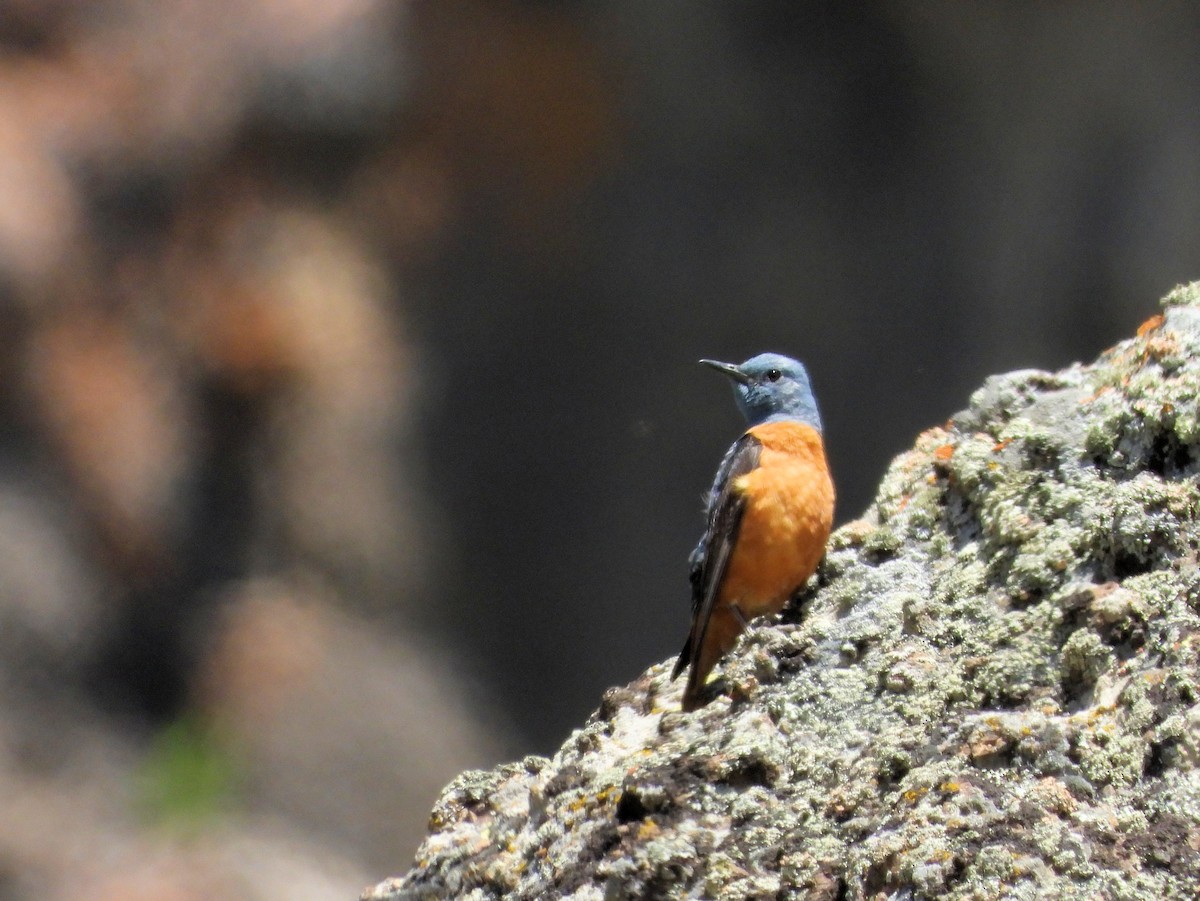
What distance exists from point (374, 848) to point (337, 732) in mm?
735

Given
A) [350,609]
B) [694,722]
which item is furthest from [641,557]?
[694,722]

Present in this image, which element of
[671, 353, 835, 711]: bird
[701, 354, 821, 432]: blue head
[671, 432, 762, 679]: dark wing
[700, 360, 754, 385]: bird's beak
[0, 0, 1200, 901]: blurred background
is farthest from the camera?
[0, 0, 1200, 901]: blurred background

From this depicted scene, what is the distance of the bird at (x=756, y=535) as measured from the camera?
149 inches

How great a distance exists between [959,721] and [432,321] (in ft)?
19.7

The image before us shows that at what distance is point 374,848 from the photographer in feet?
24.8

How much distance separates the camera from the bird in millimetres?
3777

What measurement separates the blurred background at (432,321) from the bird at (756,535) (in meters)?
2.98

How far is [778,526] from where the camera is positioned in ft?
12.9

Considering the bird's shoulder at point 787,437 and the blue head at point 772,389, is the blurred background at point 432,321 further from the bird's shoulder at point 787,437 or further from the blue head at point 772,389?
the bird's shoulder at point 787,437

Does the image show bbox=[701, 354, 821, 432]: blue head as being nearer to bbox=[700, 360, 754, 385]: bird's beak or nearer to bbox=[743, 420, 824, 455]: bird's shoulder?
bbox=[700, 360, 754, 385]: bird's beak

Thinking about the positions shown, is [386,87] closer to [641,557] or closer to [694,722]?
[641,557]

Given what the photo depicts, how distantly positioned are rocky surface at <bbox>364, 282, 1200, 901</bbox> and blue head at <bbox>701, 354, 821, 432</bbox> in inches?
62.9

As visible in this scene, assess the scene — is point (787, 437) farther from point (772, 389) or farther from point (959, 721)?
point (959, 721)

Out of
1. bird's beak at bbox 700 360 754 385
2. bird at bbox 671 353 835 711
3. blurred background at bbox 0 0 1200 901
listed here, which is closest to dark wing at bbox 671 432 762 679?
bird at bbox 671 353 835 711
